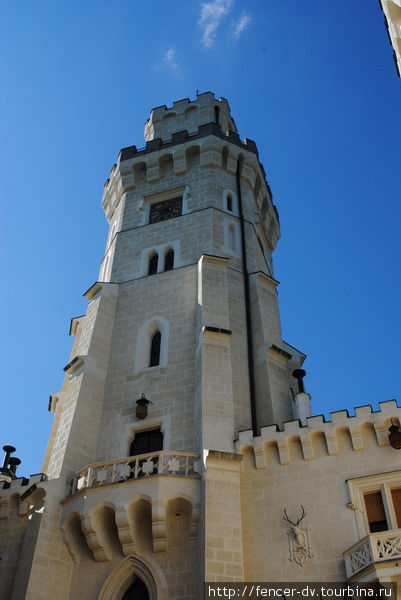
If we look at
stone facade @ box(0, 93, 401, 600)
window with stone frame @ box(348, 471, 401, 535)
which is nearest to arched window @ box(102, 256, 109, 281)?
stone facade @ box(0, 93, 401, 600)

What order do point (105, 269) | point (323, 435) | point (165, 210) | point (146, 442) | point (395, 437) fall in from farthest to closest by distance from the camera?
1. point (165, 210)
2. point (105, 269)
3. point (146, 442)
4. point (323, 435)
5. point (395, 437)

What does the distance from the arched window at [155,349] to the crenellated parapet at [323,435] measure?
4.70 m

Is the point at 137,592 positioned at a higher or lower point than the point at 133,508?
lower

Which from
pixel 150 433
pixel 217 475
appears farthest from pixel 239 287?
pixel 217 475

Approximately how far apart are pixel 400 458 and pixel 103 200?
20876 millimetres

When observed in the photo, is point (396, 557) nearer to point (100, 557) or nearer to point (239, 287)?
point (100, 557)

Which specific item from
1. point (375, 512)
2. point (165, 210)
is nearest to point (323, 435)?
point (375, 512)

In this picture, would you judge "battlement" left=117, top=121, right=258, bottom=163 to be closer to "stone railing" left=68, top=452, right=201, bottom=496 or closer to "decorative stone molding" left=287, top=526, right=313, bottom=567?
"stone railing" left=68, top=452, right=201, bottom=496

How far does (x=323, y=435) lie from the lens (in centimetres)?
1705

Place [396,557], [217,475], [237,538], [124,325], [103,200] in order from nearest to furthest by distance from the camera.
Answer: [396,557], [237,538], [217,475], [124,325], [103,200]

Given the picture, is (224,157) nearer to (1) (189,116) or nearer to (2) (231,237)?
(2) (231,237)

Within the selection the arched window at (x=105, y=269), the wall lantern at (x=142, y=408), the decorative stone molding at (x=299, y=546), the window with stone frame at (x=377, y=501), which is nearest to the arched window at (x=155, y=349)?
the wall lantern at (x=142, y=408)

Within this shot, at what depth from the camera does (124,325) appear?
22.5 m

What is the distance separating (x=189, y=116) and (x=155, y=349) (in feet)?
56.6
